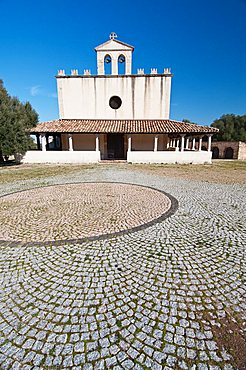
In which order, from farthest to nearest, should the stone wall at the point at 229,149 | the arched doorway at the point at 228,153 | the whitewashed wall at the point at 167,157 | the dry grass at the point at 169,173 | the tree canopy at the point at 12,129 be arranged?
the arched doorway at the point at 228,153 < the stone wall at the point at 229,149 < the whitewashed wall at the point at 167,157 < the tree canopy at the point at 12,129 < the dry grass at the point at 169,173

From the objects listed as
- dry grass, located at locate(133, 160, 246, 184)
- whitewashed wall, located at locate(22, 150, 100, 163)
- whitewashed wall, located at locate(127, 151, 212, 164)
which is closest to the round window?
whitewashed wall, located at locate(22, 150, 100, 163)

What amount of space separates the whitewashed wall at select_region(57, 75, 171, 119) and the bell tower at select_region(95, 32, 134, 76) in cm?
95

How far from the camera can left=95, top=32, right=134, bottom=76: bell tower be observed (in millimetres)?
21344

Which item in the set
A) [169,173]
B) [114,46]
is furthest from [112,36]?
[169,173]

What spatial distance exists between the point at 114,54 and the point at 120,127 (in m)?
8.58

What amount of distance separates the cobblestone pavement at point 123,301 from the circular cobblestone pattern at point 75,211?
1.68 ft

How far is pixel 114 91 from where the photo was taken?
73.7ft

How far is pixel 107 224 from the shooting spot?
4.63 m

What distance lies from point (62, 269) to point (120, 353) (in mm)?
1513

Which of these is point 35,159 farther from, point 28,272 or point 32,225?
point 28,272

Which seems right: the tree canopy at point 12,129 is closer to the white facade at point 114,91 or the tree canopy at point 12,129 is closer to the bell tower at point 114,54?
the white facade at point 114,91

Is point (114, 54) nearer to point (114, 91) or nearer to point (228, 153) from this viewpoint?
point (114, 91)

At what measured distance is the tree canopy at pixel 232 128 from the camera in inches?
1629

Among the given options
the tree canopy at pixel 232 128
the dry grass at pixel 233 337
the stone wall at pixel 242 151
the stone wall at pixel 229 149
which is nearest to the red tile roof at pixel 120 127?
the stone wall at pixel 229 149
